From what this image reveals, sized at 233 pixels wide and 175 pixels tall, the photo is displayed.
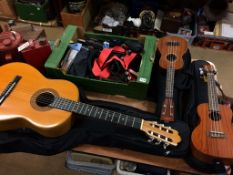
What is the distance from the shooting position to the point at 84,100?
137 centimetres

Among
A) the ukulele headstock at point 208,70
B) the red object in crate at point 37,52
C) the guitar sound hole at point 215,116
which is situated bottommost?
the guitar sound hole at point 215,116

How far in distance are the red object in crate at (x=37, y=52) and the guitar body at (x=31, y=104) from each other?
8 cm

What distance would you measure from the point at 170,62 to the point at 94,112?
0.55 meters

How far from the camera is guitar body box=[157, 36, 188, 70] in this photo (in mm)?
1390

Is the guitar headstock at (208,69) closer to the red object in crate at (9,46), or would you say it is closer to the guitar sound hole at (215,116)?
the guitar sound hole at (215,116)

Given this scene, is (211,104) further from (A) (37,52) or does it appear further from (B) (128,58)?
(A) (37,52)

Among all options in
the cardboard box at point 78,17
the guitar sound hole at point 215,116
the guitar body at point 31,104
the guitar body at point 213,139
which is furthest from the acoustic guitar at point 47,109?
the cardboard box at point 78,17

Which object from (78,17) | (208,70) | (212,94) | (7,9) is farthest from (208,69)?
(7,9)

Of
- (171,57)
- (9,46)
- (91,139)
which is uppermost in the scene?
(9,46)

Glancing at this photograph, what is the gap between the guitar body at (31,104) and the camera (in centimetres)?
116

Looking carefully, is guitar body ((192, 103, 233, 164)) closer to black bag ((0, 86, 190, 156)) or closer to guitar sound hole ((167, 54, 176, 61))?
black bag ((0, 86, 190, 156))

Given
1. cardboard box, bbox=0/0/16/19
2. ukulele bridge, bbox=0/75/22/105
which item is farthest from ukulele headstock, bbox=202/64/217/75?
cardboard box, bbox=0/0/16/19

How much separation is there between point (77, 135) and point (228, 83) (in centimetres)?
144

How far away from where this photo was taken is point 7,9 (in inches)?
93.9
